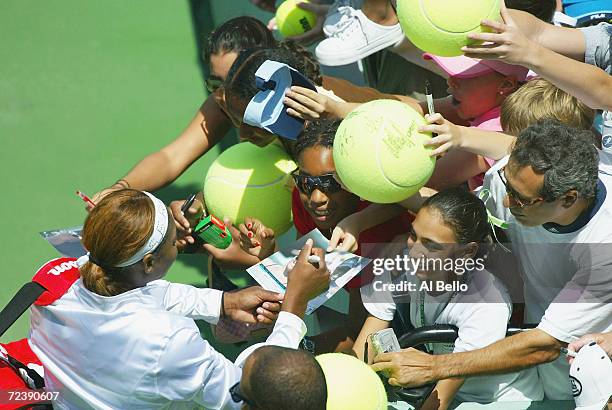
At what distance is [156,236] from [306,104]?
3.06 feet

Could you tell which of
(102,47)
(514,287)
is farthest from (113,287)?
(102,47)

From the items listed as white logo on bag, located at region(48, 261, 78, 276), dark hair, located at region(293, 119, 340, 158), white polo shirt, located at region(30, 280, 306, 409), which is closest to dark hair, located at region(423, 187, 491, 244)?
dark hair, located at region(293, 119, 340, 158)

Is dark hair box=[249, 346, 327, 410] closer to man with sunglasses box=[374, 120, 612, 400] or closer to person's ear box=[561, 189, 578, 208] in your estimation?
man with sunglasses box=[374, 120, 612, 400]

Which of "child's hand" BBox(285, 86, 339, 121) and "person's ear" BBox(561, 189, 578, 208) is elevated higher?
"child's hand" BBox(285, 86, 339, 121)

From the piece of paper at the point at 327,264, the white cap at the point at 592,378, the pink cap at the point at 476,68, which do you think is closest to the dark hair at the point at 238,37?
the pink cap at the point at 476,68

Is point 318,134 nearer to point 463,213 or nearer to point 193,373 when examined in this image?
point 463,213

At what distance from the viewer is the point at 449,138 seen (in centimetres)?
340

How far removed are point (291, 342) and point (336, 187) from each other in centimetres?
77

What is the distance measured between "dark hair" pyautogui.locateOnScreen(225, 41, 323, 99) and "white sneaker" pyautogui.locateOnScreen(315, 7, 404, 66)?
579 millimetres

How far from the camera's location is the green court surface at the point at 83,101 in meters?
5.38

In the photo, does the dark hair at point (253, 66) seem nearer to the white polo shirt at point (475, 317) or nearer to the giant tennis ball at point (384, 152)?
the giant tennis ball at point (384, 152)

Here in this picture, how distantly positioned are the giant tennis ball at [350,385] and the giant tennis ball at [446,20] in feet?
4.05

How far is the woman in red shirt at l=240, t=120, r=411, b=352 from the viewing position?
3.76 metres

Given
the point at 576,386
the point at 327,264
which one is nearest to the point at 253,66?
the point at 327,264
